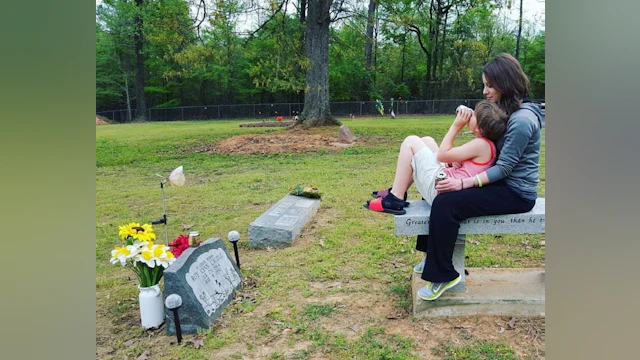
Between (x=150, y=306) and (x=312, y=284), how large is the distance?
0.94m

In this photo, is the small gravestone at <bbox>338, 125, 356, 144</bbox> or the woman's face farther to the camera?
the small gravestone at <bbox>338, 125, 356, 144</bbox>

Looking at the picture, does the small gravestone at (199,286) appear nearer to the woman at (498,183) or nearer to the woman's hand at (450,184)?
the woman at (498,183)

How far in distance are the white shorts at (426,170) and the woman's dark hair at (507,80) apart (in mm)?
416

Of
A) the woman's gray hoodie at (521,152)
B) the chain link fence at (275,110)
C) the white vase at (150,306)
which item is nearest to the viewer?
the woman's gray hoodie at (521,152)

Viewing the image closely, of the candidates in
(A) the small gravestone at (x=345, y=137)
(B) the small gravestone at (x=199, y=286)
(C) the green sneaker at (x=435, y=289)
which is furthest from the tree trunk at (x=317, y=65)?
(C) the green sneaker at (x=435, y=289)

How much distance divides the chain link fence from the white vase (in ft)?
56.0

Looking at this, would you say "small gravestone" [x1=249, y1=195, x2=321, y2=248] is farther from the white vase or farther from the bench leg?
the bench leg

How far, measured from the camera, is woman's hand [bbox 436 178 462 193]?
7.14 ft

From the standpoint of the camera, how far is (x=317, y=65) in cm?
1044

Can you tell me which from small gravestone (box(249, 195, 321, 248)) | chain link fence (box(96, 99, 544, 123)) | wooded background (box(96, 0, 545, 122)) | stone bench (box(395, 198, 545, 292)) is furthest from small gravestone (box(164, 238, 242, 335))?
chain link fence (box(96, 99, 544, 123))

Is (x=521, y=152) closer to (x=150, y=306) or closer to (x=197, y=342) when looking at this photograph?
(x=197, y=342)

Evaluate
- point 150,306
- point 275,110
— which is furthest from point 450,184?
point 275,110

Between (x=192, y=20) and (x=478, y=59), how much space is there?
917 cm

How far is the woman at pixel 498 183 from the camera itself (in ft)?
6.80
